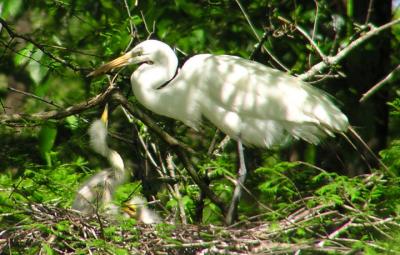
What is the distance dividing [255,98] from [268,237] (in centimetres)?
162

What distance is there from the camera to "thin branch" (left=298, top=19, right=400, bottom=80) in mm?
5102

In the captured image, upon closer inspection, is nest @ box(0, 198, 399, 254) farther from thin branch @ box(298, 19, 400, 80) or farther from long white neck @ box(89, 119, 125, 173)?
thin branch @ box(298, 19, 400, 80)

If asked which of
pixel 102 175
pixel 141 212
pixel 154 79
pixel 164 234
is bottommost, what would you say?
pixel 141 212

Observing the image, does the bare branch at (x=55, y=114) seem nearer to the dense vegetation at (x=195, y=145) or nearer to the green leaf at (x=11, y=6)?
the dense vegetation at (x=195, y=145)

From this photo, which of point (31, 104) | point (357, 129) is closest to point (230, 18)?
point (357, 129)

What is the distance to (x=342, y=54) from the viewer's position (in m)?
5.16

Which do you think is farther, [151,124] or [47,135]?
[47,135]

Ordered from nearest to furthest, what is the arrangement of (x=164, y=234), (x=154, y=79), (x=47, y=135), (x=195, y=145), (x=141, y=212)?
(x=164, y=234) → (x=47, y=135) → (x=141, y=212) → (x=154, y=79) → (x=195, y=145)

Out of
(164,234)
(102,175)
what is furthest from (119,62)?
(164,234)

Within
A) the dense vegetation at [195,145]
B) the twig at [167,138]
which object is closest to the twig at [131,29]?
the dense vegetation at [195,145]

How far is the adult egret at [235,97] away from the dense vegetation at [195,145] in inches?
4.3

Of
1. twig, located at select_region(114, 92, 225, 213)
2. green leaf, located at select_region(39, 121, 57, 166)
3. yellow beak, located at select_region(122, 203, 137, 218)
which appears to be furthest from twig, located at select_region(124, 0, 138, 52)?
yellow beak, located at select_region(122, 203, 137, 218)

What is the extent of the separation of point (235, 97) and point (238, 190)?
28.7 inches

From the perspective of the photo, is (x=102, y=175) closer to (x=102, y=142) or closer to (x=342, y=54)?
(x=102, y=142)
